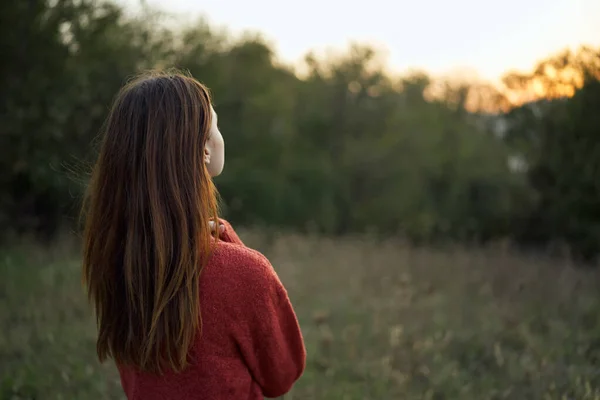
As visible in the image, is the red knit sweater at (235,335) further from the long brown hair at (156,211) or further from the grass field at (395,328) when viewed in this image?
the grass field at (395,328)

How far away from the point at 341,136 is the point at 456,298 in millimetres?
15883

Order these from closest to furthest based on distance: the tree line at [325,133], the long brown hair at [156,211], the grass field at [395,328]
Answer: the long brown hair at [156,211] < the grass field at [395,328] < the tree line at [325,133]

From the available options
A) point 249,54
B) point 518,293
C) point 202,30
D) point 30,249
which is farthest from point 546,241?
point 249,54

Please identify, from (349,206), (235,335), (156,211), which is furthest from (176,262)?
(349,206)

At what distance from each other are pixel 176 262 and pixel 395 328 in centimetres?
363

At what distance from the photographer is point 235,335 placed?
1.68m

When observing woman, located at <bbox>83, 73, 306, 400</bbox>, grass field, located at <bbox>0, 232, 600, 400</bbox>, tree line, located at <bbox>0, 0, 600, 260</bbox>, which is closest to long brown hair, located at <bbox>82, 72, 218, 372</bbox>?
woman, located at <bbox>83, 73, 306, 400</bbox>

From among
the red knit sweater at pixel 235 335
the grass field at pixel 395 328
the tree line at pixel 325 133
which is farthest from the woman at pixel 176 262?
the grass field at pixel 395 328

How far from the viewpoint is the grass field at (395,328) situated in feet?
12.8

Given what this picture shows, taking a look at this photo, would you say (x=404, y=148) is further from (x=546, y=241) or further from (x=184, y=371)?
(x=184, y=371)

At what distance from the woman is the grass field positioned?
223 cm

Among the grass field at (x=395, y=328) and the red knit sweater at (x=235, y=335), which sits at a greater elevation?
the red knit sweater at (x=235, y=335)

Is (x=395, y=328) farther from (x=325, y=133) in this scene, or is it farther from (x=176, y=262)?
(x=325, y=133)

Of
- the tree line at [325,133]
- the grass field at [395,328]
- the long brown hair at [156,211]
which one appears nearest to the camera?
the long brown hair at [156,211]
